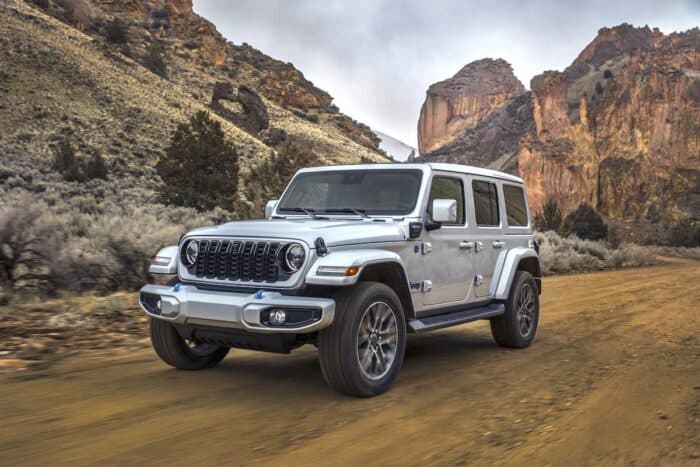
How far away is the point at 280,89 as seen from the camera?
323ft

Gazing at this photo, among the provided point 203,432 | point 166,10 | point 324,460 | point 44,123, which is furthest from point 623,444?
Result: point 166,10

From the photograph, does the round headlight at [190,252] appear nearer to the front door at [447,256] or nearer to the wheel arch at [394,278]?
the wheel arch at [394,278]

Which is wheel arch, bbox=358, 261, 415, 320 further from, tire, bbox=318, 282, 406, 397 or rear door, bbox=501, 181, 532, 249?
rear door, bbox=501, 181, 532, 249

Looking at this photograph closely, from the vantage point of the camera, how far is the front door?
583 centimetres

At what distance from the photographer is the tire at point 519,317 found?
7.04 metres

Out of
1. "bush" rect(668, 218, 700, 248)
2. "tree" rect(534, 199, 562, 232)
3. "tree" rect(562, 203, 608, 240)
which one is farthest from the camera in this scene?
"bush" rect(668, 218, 700, 248)

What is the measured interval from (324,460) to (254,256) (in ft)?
5.85

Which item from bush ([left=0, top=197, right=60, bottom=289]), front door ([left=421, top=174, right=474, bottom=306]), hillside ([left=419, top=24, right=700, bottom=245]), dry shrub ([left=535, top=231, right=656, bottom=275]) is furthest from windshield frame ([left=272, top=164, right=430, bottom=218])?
Result: hillside ([left=419, top=24, right=700, bottom=245])

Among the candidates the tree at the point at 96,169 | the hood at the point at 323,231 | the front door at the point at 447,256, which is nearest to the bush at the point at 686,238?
the tree at the point at 96,169

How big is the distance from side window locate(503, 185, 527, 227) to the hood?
2378 millimetres

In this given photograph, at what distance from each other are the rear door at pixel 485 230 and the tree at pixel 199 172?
20.2 metres

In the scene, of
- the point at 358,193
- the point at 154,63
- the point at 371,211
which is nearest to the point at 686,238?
the point at 358,193

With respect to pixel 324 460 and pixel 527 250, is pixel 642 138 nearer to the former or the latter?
pixel 527 250

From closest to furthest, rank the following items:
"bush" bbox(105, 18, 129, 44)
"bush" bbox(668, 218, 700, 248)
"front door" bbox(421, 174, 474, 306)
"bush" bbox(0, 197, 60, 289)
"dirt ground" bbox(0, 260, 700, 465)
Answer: "dirt ground" bbox(0, 260, 700, 465)
"front door" bbox(421, 174, 474, 306)
"bush" bbox(0, 197, 60, 289)
"bush" bbox(668, 218, 700, 248)
"bush" bbox(105, 18, 129, 44)
